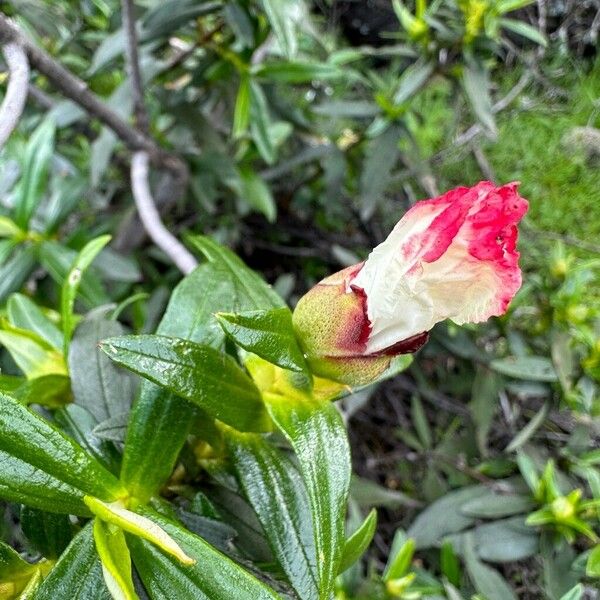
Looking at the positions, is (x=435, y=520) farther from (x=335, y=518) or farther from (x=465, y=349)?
(x=335, y=518)

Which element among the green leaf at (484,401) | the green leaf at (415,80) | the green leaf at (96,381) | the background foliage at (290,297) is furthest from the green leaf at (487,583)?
the green leaf at (415,80)

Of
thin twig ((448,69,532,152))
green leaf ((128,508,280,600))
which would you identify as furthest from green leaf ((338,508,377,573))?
thin twig ((448,69,532,152))

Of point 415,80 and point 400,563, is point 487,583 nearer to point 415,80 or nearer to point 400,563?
point 400,563

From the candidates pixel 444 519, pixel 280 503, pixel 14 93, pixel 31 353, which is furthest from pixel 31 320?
pixel 444 519

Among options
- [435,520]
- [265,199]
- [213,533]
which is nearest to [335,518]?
[213,533]

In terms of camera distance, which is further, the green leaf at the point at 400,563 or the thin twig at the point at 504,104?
the thin twig at the point at 504,104

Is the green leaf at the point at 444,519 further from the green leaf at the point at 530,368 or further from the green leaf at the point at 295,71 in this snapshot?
the green leaf at the point at 295,71
